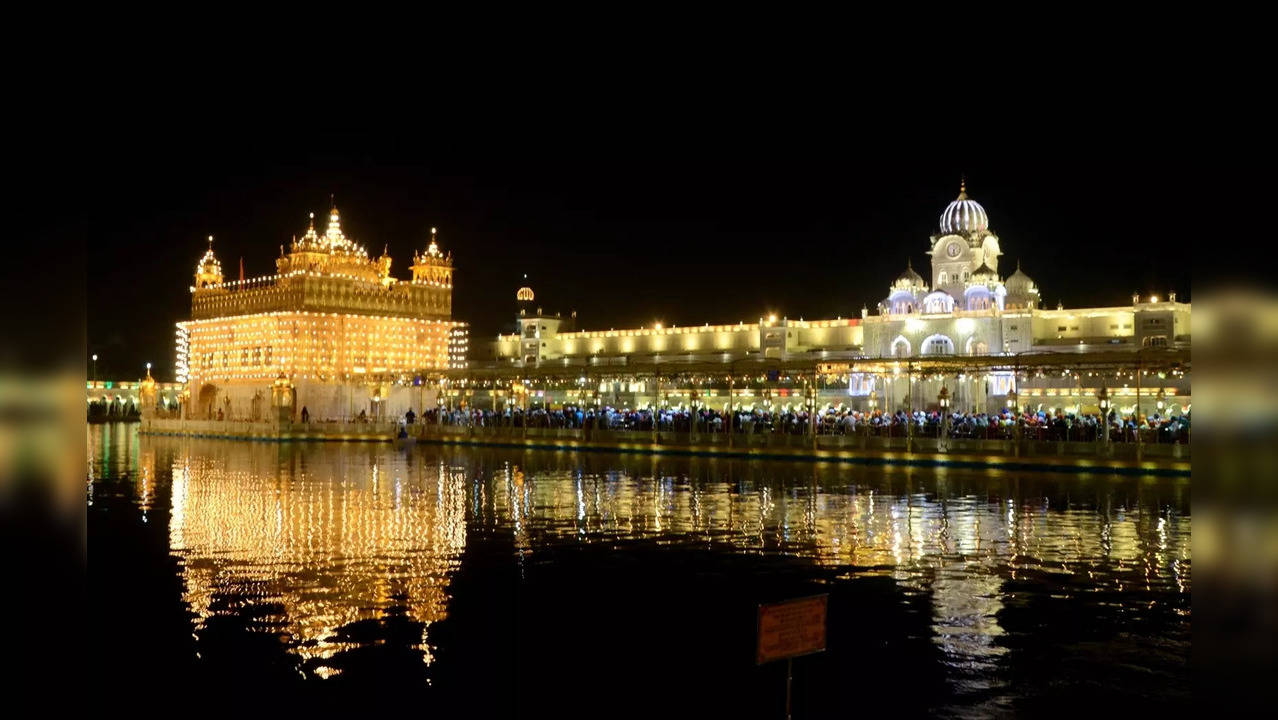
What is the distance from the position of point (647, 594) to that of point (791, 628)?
5.63 m

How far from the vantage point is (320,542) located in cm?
1609

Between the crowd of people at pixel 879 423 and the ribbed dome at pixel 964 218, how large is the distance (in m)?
33.0

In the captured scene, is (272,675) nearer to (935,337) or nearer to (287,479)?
(287,479)

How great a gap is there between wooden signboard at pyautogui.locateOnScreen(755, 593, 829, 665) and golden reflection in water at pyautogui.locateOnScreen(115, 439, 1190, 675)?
2804 mm

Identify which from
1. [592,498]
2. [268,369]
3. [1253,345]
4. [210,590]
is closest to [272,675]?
[210,590]

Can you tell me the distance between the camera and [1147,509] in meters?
20.6

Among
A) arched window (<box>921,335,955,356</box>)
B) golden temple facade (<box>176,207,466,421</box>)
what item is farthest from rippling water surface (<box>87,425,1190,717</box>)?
arched window (<box>921,335,955,356</box>)

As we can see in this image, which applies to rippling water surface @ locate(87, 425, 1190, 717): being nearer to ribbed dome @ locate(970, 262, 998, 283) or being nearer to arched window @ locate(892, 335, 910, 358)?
arched window @ locate(892, 335, 910, 358)

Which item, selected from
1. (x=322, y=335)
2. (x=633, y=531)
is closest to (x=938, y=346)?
(x=322, y=335)

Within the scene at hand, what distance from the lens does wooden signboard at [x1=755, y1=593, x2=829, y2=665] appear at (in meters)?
7.02

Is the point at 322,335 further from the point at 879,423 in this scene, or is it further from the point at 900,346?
the point at 900,346

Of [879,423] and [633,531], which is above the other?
[879,423]

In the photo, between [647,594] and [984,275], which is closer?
[647,594]

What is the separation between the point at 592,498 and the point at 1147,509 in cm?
1033
